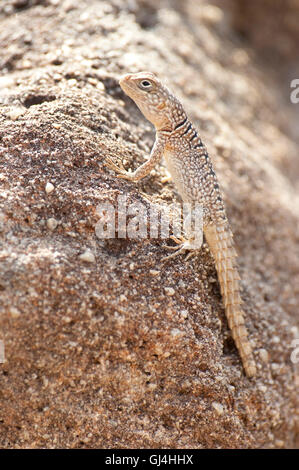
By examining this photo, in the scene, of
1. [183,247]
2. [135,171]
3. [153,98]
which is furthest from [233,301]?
[153,98]

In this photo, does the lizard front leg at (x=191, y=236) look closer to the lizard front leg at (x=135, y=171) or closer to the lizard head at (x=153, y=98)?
the lizard front leg at (x=135, y=171)

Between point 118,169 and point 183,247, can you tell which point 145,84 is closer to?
point 118,169

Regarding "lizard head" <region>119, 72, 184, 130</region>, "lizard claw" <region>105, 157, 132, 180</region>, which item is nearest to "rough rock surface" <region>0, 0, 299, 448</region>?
"lizard claw" <region>105, 157, 132, 180</region>

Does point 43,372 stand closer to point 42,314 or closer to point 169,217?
point 42,314

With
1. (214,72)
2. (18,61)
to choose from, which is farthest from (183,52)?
(18,61)

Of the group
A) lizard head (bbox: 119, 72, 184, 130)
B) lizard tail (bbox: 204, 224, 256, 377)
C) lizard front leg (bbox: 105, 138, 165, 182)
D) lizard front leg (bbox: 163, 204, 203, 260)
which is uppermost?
lizard head (bbox: 119, 72, 184, 130)

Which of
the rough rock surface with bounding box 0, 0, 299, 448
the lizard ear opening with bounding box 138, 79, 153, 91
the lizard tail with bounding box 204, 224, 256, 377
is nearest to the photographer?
the rough rock surface with bounding box 0, 0, 299, 448

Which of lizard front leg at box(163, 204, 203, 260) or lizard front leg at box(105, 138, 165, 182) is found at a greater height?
lizard front leg at box(105, 138, 165, 182)

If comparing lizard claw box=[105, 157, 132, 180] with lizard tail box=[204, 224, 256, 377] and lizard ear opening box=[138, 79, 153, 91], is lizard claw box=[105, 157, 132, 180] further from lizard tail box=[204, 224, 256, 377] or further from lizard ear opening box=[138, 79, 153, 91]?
lizard tail box=[204, 224, 256, 377]
